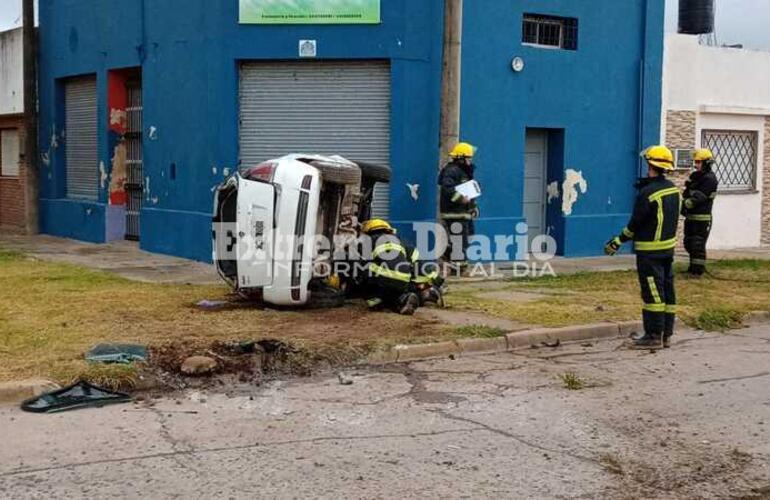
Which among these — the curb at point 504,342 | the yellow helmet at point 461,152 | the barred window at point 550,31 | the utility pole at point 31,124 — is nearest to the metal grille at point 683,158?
the barred window at point 550,31

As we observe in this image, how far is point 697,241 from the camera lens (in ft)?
45.5

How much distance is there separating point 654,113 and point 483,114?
382 centimetres

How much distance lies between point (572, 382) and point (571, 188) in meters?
8.92

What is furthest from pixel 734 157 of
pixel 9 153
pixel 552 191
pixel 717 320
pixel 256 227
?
pixel 9 153

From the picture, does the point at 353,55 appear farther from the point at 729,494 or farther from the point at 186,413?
the point at 729,494

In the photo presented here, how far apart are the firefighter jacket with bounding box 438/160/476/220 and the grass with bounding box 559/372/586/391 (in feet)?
18.1

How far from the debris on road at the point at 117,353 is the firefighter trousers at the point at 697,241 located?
8783 millimetres

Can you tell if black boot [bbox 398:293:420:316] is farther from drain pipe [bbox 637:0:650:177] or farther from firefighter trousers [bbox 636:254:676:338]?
drain pipe [bbox 637:0:650:177]

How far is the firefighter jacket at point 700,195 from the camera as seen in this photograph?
1387 centimetres

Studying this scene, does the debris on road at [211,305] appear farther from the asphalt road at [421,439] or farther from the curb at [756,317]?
the curb at [756,317]

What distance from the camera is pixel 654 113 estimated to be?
55.5ft

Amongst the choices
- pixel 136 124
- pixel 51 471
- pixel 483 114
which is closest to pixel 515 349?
pixel 51 471

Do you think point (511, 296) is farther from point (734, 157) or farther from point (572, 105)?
point (734, 157)

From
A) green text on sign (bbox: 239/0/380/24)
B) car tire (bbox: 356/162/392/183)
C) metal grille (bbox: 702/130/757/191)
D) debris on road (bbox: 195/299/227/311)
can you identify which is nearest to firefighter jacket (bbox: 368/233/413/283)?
car tire (bbox: 356/162/392/183)
